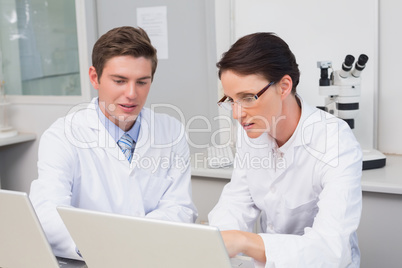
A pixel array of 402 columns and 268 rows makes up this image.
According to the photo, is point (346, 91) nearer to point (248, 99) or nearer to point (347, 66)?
point (347, 66)

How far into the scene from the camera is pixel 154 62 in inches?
62.8

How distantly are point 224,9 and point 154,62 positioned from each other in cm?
101

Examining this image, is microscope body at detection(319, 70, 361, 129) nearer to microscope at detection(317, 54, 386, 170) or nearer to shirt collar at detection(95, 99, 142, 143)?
microscope at detection(317, 54, 386, 170)

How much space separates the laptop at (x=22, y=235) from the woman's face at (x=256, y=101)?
581mm

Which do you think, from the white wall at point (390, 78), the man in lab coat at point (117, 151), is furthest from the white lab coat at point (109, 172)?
the white wall at point (390, 78)

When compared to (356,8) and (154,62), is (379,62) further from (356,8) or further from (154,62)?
(154,62)

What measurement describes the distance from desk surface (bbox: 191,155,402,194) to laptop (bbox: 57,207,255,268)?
1.17 metres

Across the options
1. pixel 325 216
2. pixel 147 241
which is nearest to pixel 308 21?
pixel 325 216

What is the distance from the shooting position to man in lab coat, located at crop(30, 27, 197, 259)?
4.94 ft

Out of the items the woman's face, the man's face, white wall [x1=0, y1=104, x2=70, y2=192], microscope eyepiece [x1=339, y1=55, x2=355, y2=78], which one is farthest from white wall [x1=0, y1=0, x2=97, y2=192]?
the woman's face

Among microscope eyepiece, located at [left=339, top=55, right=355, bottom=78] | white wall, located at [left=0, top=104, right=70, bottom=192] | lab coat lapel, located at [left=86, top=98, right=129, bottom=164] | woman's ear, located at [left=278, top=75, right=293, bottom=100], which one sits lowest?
white wall, located at [left=0, top=104, right=70, bottom=192]

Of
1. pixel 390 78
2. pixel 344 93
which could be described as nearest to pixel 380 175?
pixel 344 93

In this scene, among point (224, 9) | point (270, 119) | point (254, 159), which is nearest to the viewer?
point (270, 119)

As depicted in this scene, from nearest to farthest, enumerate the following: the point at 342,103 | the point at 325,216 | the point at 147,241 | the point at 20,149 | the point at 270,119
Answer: the point at 147,241, the point at 325,216, the point at 270,119, the point at 342,103, the point at 20,149
